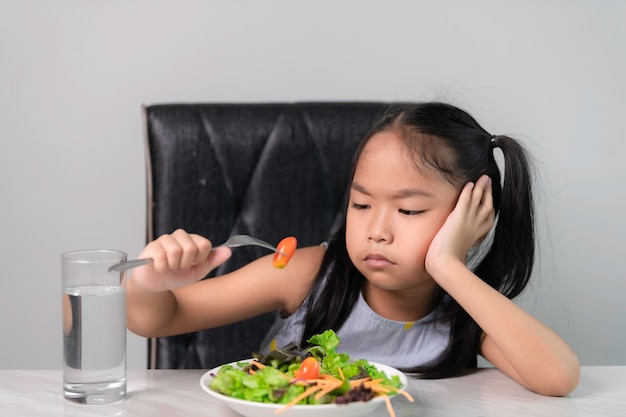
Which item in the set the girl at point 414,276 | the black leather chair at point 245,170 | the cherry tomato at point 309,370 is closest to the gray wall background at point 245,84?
the black leather chair at point 245,170

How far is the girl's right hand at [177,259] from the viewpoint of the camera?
1.17 meters

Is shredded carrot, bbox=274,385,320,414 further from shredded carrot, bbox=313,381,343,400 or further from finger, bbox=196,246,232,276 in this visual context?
finger, bbox=196,246,232,276

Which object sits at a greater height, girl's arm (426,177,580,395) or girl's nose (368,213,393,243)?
girl's nose (368,213,393,243)

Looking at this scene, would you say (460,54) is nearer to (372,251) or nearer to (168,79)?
(168,79)

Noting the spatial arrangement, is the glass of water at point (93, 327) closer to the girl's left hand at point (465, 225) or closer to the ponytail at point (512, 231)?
the girl's left hand at point (465, 225)

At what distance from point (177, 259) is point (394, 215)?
1.43 feet

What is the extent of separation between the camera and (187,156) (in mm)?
1809

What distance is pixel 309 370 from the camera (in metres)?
1.06

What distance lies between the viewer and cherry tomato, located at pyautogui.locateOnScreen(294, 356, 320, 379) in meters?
1.06

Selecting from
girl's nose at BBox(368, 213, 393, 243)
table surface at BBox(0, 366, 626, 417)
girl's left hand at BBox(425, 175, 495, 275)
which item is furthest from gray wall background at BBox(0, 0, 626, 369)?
table surface at BBox(0, 366, 626, 417)

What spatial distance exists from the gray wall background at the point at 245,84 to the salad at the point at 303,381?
3.85 ft

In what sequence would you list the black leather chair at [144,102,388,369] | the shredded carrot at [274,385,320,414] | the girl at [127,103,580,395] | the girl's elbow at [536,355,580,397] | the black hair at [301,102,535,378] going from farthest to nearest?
the black leather chair at [144,102,388,369]
the black hair at [301,102,535,378]
the girl at [127,103,580,395]
the girl's elbow at [536,355,580,397]
the shredded carrot at [274,385,320,414]

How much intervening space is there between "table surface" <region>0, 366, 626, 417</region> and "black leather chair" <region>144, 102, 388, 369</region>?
54cm

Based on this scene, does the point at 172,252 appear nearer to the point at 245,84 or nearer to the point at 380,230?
the point at 380,230
